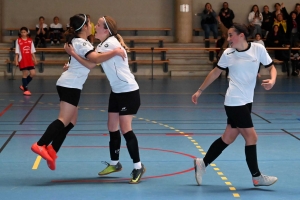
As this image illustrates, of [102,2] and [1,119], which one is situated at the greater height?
[102,2]

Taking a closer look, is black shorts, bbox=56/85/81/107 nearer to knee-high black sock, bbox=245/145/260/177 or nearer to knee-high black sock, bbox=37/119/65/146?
knee-high black sock, bbox=37/119/65/146

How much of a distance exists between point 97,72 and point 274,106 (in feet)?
Result: 37.5

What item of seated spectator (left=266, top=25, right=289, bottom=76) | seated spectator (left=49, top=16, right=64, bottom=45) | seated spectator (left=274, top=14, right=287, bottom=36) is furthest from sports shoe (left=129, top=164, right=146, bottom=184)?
seated spectator (left=49, top=16, right=64, bottom=45)

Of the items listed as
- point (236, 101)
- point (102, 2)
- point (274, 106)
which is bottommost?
point (274, 106)

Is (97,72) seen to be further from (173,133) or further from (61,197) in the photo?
(61,197)

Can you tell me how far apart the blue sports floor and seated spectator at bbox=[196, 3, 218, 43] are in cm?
935

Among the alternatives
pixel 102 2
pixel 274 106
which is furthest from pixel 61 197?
pixel 102 2

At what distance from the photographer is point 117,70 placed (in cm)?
605

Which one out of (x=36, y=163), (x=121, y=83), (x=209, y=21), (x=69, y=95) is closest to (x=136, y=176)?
(x=121, y=83)

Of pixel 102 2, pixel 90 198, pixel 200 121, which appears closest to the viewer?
pixel 90 198

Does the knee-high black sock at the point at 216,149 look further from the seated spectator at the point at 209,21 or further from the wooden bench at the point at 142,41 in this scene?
the seated spectator at the point at 209,21

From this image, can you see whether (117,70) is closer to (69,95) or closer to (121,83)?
(121,83)

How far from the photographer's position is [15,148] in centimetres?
800

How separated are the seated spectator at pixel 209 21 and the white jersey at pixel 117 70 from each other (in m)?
17.8
